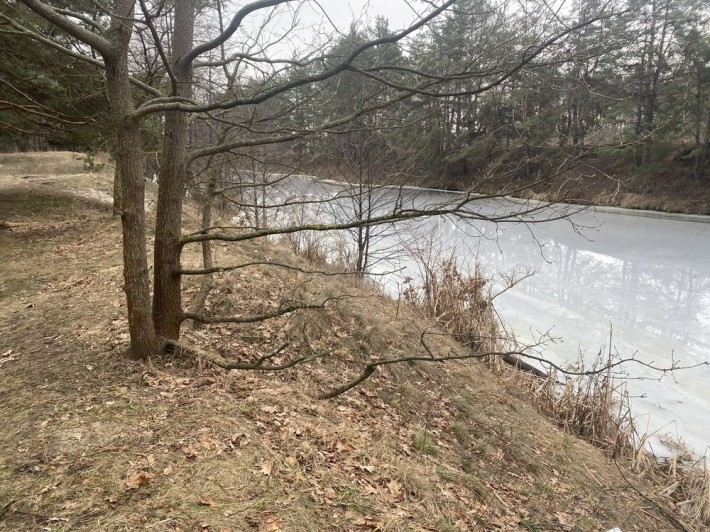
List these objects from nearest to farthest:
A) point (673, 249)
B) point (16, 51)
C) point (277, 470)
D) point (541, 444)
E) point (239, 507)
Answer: point (239, 507), point (277, 470), point (541, 444), point (16, 51), point (673, 249)

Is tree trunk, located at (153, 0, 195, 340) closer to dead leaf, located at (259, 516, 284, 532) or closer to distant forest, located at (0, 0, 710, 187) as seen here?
distant forest, located at (0, 0, 710, 187)

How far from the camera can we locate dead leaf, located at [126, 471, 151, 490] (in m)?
2.39

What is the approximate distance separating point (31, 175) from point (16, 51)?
7.28 meters

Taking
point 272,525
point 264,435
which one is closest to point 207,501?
point 272,525

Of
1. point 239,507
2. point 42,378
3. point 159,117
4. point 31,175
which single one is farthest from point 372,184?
point 31,175

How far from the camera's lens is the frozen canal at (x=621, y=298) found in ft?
18.3

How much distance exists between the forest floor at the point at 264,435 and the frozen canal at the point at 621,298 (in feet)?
4.31

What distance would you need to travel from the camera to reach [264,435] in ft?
10.2

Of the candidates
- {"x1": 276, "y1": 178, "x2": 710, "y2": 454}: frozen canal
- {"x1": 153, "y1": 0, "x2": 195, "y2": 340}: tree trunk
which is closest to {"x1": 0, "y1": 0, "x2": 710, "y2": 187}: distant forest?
{"x1": 153, "y1": 0, "x2": 195, "y2": 340}: tree trunk

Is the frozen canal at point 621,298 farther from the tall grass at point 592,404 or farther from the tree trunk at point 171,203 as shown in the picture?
the tree trunk at point 171,203

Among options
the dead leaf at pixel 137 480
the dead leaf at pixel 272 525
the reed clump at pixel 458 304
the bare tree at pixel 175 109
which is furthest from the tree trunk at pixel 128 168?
the reed clump at pixel 458 304

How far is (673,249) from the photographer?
1279 centimetres

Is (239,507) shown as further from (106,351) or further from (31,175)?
(31,175)

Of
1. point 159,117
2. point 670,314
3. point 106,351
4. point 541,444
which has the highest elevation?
point 159,117
